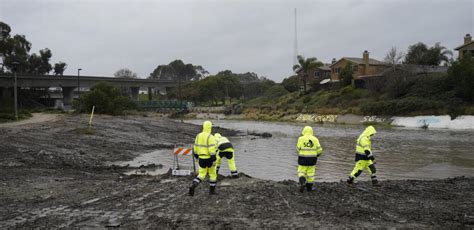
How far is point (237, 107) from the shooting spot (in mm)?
87938

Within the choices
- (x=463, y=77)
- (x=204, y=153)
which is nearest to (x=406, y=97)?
(x=463, y=77)

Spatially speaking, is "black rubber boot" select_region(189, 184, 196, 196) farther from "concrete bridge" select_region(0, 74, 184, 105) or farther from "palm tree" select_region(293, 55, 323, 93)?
"palm tree" select_region(293, 55, 323, 93)

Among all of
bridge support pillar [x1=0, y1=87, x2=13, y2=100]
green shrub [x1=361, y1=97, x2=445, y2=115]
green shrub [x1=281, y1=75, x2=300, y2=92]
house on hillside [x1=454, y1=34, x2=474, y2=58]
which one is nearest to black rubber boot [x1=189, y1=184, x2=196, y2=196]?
green shrub [x1=361, y1=97, x2=445, y2=115]

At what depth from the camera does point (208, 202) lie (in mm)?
9844

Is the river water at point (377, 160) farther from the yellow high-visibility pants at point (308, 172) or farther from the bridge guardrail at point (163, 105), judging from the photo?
the bridge guardrail at point (163, 105)

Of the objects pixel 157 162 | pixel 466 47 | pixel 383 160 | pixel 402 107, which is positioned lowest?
pixel 383 160

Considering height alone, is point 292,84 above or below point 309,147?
above

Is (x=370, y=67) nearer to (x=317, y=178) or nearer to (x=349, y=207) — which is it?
(x=317, y=178)

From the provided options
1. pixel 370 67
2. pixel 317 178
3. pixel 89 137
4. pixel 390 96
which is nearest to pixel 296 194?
pixel 317 178

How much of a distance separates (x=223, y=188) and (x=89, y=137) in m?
16.1

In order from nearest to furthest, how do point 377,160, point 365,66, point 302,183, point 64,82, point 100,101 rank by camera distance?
point 302,183 → point 377,160 → point 100,101 → point 365,66 → point 64,82

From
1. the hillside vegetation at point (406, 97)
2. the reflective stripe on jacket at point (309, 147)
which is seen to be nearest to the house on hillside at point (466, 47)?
the hillside vegetation at point (406, 97)

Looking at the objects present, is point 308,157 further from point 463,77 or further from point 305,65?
point 305,65

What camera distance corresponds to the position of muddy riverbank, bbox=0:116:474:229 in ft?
26.7
